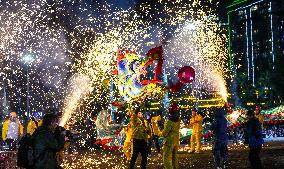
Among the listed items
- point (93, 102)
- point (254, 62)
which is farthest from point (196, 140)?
point (254, 62)

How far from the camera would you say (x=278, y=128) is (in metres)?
27.8

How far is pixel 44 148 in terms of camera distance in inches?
253

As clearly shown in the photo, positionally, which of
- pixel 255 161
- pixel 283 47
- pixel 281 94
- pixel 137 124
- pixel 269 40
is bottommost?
pixel 255 161

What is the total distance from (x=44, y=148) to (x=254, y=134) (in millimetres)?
5766

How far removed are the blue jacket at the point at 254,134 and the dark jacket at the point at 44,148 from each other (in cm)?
548

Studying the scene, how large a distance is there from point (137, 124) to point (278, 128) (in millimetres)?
17981

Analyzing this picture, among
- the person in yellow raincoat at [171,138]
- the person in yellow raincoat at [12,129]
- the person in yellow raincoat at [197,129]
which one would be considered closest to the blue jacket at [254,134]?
the person in yellow raincoat at [171,138]

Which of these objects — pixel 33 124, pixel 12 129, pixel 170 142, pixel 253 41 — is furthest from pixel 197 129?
pixel 253 41

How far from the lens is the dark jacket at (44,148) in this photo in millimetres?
6367

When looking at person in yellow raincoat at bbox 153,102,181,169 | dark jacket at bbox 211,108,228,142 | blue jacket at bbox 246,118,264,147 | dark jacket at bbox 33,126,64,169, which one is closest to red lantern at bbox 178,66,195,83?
dark jacket at bbox 211,108,228,142

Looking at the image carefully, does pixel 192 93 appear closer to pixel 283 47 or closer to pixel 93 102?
pixel 93 102

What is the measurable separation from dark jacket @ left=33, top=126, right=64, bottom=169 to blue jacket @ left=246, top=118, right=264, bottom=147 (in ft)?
18.0

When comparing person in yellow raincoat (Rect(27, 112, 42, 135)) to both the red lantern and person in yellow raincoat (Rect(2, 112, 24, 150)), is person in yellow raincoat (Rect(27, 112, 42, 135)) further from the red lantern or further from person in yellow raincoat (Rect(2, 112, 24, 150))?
the red lantern

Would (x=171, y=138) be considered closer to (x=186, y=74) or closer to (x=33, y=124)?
(x=33, y=124)
